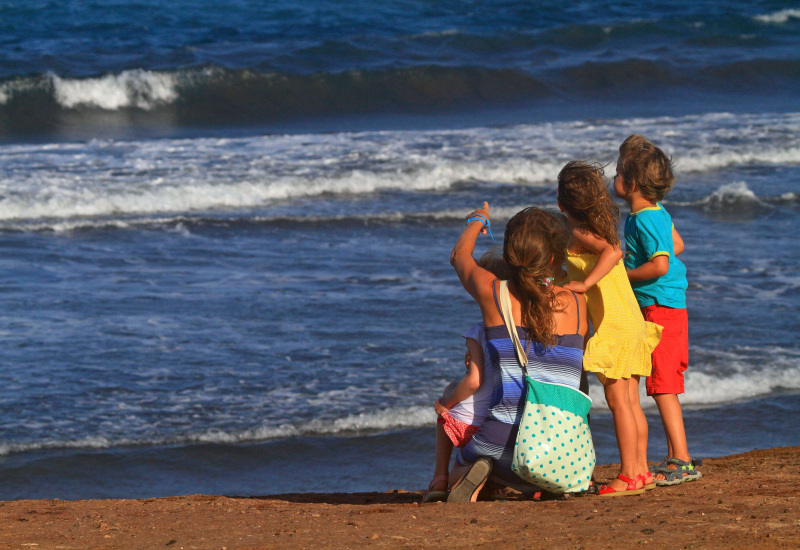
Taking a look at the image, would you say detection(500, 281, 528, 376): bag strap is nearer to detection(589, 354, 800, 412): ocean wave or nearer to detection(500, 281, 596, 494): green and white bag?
detection(500, 281, 596, 494): green and white bag

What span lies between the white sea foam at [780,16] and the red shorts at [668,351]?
88.6ft

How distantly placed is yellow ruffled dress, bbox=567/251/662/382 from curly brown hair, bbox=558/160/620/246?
0.14 meters

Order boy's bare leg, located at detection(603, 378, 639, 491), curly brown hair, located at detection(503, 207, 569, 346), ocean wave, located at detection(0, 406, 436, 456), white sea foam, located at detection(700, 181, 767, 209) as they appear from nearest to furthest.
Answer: curly brown hair, located at detection(503, 207, 569, 346) → boy's bare leg, located at detection(603, 378, 639, 491) → ocean wave, located at detection(0, 406, 436, 456) → white sea foam, located at detection(700, 181, 767, 209)

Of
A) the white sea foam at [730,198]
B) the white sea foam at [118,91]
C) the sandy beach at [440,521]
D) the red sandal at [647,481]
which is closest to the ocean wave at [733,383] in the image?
the sandy beach at [440,521]

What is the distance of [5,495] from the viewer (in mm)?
4863

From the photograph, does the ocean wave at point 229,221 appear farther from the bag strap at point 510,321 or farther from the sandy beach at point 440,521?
the bag strap at point 510,321

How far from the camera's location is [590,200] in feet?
11.9

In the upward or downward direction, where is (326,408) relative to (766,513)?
downward

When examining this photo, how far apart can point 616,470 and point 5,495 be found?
125 inches

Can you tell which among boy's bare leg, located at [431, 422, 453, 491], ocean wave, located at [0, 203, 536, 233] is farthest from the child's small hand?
ocean wave, located at [0, 203, 536, 233]

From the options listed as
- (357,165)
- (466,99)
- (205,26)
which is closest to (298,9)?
(205,26)

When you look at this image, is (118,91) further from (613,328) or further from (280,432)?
(613,328)

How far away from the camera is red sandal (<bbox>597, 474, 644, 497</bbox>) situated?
146 inches

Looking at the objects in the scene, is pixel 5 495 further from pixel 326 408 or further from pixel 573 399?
pixel 573 399
